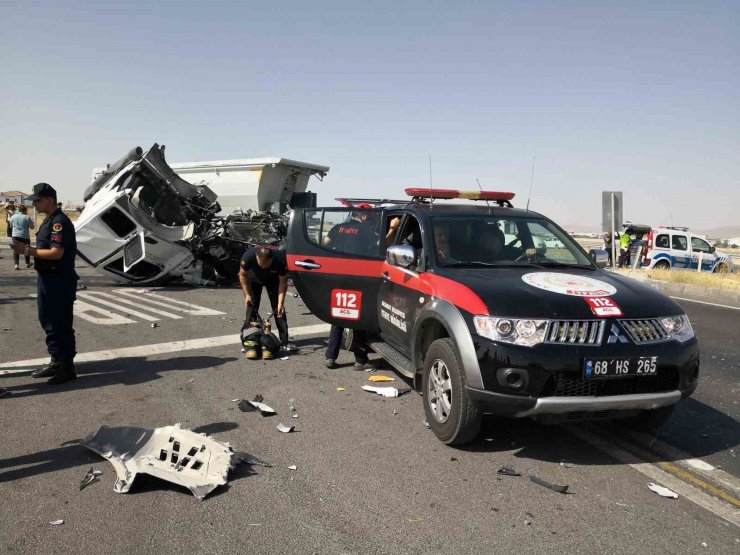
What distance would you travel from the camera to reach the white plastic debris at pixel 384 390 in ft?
17.5

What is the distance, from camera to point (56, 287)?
5445 mm

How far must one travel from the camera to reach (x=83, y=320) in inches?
343

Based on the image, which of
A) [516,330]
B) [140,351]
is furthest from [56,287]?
[516,330]

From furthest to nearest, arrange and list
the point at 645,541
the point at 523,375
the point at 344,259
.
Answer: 1. the point at 344,259
2. the point at 523,375
3. the point at 645,541

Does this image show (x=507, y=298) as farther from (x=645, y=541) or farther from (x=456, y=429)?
(x=645, y=541)

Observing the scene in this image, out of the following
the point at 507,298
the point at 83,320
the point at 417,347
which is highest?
the point at 507,298

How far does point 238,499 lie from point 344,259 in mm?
2888

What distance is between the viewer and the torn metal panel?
134 inches

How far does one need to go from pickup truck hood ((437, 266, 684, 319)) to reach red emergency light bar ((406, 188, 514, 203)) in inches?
52.7

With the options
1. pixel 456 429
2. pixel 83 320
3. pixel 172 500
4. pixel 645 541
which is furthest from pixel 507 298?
pixel 83 320

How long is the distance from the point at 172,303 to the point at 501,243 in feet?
24.1

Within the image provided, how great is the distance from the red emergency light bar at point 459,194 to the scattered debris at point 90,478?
3536mm

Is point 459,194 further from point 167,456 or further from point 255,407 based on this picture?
point 167,456

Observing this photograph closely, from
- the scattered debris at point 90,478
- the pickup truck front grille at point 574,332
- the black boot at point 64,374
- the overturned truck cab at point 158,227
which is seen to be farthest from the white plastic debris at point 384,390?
the overturned truck cab at point 158,227
